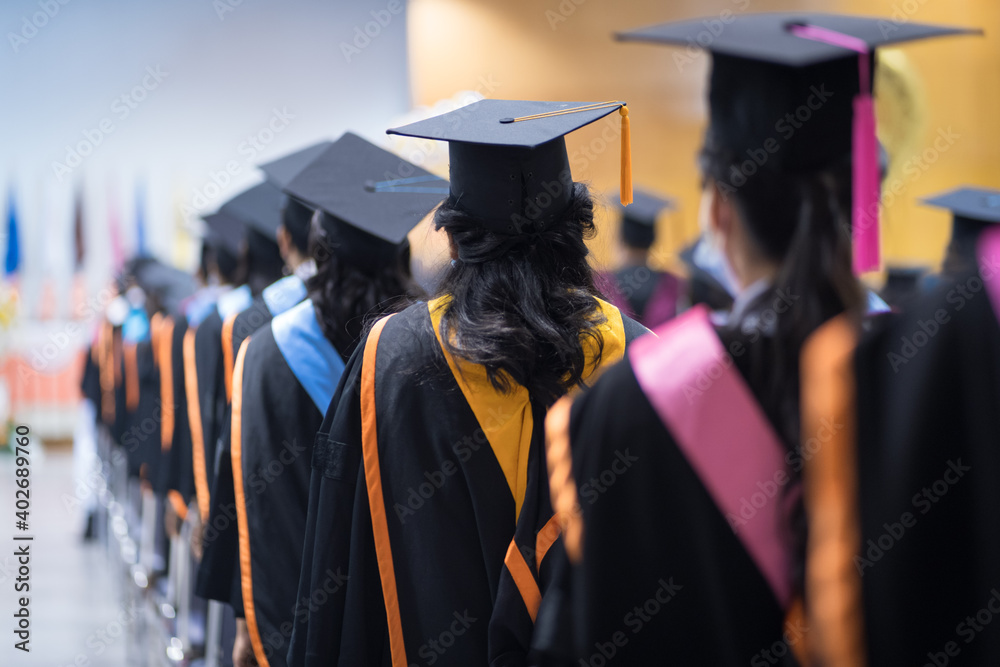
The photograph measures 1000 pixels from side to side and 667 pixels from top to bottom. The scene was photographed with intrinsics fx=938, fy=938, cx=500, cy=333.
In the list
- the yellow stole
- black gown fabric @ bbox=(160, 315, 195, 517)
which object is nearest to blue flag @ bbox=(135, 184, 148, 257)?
black gown fabric @ bbox=(160, 315, 195, 517)

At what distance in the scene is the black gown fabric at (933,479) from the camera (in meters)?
0.92

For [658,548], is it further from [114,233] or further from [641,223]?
[114,233]

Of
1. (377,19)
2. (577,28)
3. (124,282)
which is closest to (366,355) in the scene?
(124,282)

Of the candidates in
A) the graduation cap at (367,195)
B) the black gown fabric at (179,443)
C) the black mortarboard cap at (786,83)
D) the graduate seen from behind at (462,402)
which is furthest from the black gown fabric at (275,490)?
the black gown fabric at (179,443)

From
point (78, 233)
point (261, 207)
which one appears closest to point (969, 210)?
point (261, 207)

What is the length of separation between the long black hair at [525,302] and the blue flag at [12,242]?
10624 millimetres

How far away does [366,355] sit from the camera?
1.75m

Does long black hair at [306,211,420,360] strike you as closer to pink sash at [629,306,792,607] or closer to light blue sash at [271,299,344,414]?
light blue sash at [271,299,344,414]

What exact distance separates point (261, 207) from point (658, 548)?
2.75 m

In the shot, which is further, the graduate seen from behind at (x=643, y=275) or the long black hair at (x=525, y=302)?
the graduate seen from behind at (x=643, y=275)

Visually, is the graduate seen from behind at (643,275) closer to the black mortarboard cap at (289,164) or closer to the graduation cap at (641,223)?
the graduation cap at (641,223)

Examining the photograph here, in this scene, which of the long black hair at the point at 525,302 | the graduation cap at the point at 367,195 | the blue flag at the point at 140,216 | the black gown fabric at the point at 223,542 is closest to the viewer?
the long black hair at the point at 525,302

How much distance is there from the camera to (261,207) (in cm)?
350

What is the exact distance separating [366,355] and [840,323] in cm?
99
